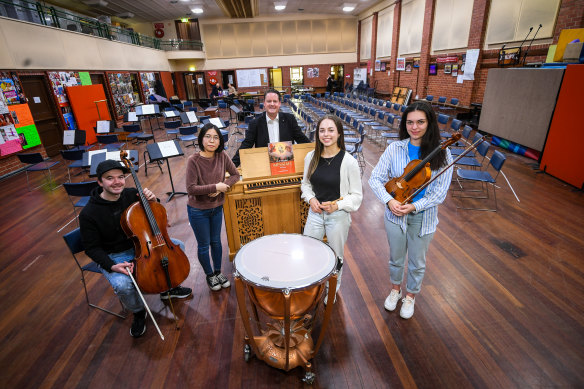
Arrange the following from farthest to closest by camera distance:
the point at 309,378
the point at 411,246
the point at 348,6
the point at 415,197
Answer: the point at 348,6, the point at 411,246, the point at 415,197, the point at 309,378

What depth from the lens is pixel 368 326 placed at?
2.56 metres

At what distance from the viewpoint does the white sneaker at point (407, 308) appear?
102 inches

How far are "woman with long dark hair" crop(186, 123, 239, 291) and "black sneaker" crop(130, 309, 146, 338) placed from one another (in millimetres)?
688

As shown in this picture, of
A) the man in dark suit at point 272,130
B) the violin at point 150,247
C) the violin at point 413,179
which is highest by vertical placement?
the man in dark suit at point 272,130

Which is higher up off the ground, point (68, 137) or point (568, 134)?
point (68, 137)

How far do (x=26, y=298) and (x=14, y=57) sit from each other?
24.5ft

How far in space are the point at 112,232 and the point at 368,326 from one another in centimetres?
235

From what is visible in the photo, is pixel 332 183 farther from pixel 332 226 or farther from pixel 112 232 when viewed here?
pixel 112 232

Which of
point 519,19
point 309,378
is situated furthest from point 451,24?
point 309,378

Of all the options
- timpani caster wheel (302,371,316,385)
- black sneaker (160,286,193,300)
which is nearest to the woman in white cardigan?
timpani caster wheel (302,371,316,385)

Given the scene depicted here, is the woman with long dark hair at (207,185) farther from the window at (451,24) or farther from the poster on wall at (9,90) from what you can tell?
the window at (451,24)

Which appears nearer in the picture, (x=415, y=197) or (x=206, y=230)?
(x=415, y=197)

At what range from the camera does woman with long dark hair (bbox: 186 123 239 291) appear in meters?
2.60

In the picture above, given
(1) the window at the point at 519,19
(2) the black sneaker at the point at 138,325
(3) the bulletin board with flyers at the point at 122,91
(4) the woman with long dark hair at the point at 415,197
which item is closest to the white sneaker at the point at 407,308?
(4) the woman with long dark hair at the point at 415,197
